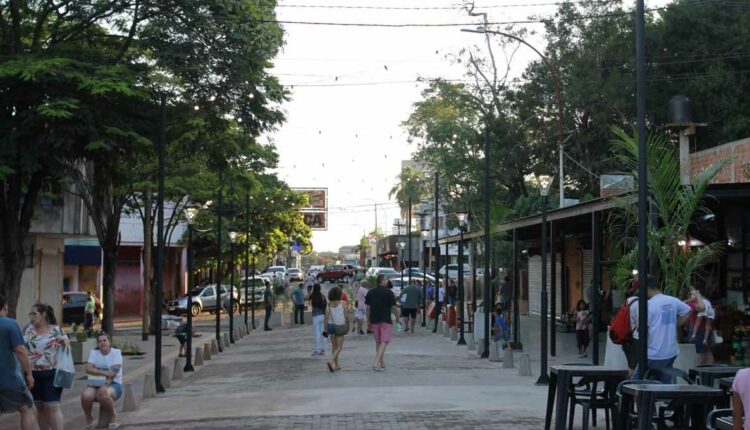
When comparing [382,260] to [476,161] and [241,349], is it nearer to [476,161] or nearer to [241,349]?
[476,161]

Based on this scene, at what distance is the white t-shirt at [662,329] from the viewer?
1152 centimetres

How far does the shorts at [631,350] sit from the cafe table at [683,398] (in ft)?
11.2

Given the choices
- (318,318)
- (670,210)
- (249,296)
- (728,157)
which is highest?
(728,157)

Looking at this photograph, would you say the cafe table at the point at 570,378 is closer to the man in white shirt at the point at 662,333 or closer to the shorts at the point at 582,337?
the man in white shirt at the point at 662,333

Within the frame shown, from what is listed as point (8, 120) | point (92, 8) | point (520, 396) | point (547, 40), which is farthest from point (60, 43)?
point (547, 40)

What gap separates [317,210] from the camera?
3270 inches

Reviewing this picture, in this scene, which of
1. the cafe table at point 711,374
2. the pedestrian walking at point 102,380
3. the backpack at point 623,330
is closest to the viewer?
the cafe table at point 711,374

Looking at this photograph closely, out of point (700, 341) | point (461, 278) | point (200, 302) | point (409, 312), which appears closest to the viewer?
point (700, 341)

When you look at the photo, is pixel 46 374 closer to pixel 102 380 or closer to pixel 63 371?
pixel 63 371

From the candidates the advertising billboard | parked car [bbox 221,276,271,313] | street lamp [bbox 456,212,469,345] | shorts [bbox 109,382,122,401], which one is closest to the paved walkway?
shorts [bbox 109,382,122,401]

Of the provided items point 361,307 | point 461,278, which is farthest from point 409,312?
point 461,278

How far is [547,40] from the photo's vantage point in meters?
40.6

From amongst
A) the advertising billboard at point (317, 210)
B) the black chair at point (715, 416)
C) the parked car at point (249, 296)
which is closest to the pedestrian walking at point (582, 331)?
the black chair at point (715, 416)

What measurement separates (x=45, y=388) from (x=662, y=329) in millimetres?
7099
